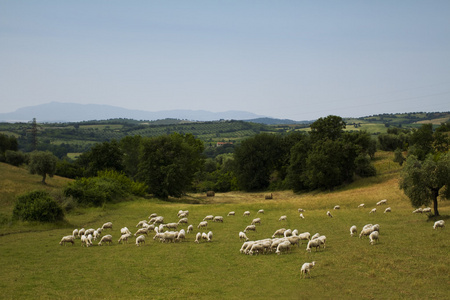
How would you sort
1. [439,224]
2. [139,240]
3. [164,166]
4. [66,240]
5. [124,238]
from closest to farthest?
[439,224] → [139,240] → [66,240] → [124,238] → [164,166]

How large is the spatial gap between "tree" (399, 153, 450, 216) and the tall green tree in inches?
1611

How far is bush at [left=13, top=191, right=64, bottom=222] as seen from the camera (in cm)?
Answer: 3588

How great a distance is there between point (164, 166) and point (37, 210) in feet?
99.1

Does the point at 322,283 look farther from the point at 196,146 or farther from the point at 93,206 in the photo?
the point at 196,146

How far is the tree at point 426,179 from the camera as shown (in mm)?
28547

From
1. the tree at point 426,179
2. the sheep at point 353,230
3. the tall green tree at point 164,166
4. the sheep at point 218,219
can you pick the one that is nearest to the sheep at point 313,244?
the sheep at point 353,230

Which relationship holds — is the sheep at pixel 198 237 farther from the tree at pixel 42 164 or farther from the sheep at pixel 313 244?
the tree at pixel 42 164

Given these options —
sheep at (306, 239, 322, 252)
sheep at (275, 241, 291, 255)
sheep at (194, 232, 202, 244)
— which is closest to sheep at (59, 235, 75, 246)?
sheep at (194, 232, 202, 244)

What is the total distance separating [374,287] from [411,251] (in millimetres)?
6085

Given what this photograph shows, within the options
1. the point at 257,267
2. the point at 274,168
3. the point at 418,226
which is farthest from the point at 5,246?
the point at 274,168

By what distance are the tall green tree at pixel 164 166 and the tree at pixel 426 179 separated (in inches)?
1611

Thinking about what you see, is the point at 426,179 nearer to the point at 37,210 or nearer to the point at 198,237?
the point at 198,237

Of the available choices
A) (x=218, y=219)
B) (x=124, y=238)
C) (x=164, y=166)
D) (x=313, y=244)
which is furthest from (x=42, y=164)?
(x=313, y=244)

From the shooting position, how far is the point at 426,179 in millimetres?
28750
